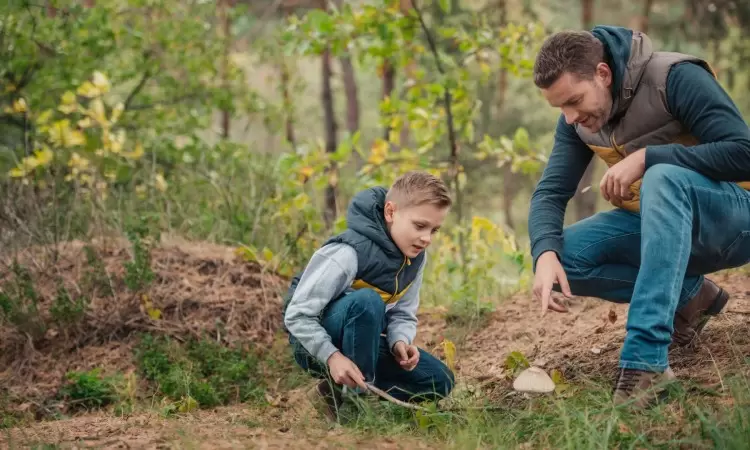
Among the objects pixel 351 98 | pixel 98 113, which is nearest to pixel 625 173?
pixel 98 113

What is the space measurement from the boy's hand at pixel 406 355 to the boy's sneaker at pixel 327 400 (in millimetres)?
290

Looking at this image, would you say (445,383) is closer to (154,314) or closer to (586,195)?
(154,314)

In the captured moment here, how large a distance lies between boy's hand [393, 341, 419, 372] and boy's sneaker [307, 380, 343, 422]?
29 centimetres

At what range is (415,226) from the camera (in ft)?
10.7

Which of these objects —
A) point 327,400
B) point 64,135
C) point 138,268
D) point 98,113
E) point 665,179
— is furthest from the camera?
point 98,113

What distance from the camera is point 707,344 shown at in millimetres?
3498

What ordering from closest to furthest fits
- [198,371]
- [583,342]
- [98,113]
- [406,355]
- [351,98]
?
[406,355], [583,342], [198,371], [98,113], [351,98]

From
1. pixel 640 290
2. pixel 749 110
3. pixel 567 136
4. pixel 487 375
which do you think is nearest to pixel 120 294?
pixel 487 375

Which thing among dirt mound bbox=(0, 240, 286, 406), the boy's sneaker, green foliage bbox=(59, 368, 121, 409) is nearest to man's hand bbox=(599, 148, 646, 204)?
the boy's sneaker

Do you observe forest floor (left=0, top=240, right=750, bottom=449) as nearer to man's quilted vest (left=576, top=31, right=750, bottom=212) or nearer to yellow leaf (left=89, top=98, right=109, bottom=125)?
man's quilted vest (left=576, top=31, right=750, bottom=212)

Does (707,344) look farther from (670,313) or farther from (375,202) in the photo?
(375,202)

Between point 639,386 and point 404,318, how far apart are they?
111cm

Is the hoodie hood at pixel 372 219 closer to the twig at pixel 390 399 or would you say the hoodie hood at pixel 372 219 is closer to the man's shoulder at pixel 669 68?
the twig at pixel 390 399

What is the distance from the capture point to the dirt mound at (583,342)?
3.33 m
